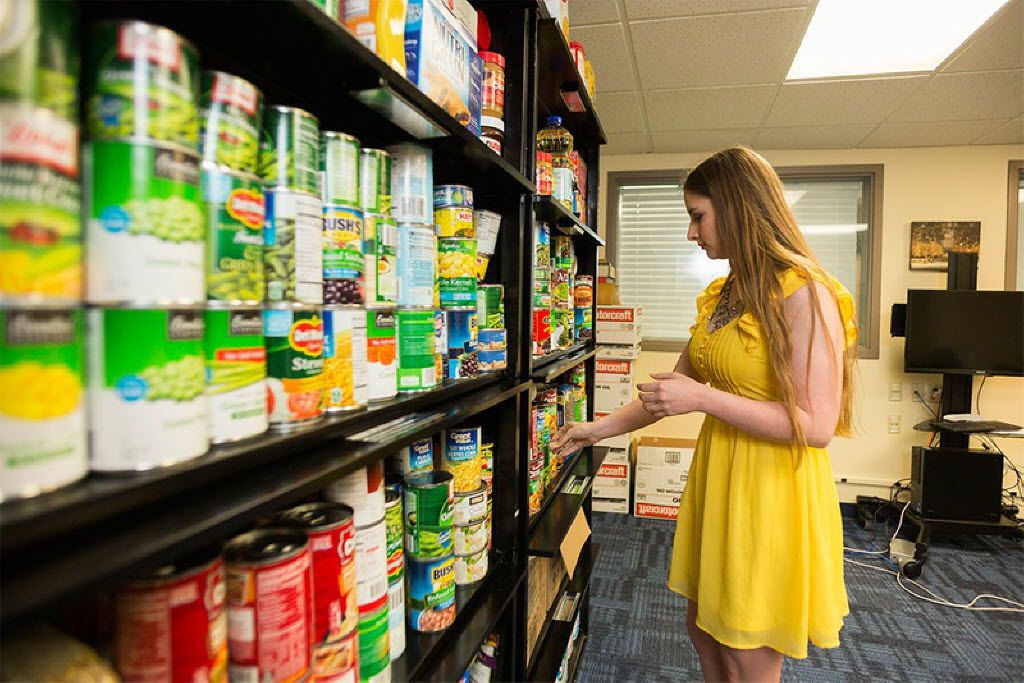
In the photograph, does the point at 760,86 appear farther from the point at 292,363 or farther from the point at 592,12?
the point at 292,363

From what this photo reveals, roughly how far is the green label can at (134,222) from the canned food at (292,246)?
4.8 inches

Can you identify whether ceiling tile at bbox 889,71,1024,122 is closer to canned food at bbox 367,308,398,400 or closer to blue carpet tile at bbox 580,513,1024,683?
blue carpet tile at bbox 580,513,1024,683

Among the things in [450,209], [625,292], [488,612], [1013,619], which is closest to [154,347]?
[450,209]

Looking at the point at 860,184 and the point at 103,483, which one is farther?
the point at 860,184

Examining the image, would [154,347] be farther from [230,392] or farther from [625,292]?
[625,292]

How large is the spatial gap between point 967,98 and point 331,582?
4169mm

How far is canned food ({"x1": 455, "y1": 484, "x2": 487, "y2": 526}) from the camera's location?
1.00m

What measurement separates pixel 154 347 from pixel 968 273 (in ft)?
15.5

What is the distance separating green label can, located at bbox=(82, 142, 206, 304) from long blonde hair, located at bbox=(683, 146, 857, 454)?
1.21 m

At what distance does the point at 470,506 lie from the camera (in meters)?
1.01

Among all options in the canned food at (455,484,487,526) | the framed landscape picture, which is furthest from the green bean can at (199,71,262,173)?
the framed landscape picture

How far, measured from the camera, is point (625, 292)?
4.82 meters

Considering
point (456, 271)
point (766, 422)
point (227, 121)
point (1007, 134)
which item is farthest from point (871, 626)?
point (1007, 134)

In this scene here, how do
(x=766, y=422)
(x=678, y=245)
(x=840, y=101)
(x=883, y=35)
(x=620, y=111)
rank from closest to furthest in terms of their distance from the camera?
(x=766, y=422) → (x=883, y=35) → (x=840, y=101) → (x=620, y=111) → (x=678, y=245)
